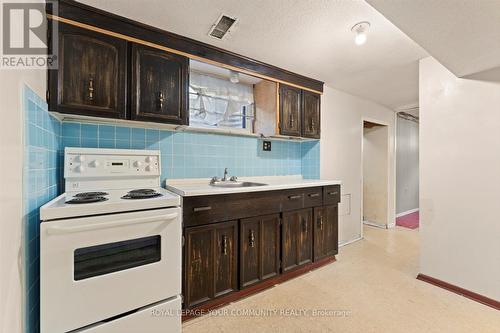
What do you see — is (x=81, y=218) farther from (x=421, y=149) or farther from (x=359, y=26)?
(x=421, y=149)

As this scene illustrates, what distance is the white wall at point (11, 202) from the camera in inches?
32.8

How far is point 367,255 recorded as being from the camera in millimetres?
2898

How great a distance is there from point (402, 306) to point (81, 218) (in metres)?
2.39

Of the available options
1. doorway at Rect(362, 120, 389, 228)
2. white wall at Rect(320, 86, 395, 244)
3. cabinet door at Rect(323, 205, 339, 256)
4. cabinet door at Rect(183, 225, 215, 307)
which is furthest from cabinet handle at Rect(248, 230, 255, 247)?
doorway at Rect(362, 120, 389, 228)

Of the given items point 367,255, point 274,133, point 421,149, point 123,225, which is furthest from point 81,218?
point 367,255

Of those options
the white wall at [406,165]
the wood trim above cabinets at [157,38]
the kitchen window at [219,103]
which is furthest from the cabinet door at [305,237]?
the white wall at [406,165]

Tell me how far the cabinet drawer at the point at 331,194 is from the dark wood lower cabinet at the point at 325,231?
60mm

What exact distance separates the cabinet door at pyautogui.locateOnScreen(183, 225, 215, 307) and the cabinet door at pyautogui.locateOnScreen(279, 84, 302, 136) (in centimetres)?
141

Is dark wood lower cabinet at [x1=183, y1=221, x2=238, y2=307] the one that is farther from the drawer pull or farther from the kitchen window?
the kitchen window

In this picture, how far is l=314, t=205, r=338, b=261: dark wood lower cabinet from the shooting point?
2.49m

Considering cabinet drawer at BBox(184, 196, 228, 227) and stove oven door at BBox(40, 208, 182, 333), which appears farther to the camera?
cabinet drawer at BBox(184, 196, 228, 227)

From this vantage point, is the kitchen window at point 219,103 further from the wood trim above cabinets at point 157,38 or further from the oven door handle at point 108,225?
the oven door handle at point 108,225

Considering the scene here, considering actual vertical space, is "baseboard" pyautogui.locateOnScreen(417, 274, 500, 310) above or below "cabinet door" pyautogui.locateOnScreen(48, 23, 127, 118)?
below

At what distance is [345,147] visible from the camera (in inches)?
133
